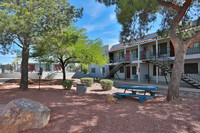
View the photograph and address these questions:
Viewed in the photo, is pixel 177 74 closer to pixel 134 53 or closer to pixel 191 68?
pixel 191 68

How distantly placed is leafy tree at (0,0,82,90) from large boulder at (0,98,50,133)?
4.32 m

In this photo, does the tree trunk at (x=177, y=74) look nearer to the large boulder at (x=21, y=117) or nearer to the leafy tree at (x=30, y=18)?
the large boulder at (x=21, y=117)

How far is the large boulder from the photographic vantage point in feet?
8.87

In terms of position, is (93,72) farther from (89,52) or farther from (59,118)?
(59,118)

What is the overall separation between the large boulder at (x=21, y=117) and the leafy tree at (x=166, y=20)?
18.6ft

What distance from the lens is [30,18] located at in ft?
19.8

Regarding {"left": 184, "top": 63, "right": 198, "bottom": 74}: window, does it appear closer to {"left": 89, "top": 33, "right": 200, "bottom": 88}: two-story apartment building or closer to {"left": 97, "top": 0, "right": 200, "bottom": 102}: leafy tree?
{"left": 89, "top": 33, "right": 200, "bottom": 88}: two-story apartment building

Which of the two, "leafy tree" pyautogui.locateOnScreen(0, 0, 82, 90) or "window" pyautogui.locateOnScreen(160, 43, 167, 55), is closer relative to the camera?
"leafy tree" pyautogui.locateOnScreen(0, 0, 82, 90)

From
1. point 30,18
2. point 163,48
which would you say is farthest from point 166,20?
point 30,18

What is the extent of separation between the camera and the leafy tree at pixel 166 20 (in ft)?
19.1

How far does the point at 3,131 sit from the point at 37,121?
69 cm

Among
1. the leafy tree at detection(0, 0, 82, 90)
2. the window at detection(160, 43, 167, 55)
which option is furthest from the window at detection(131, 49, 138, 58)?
the leafy tree at detection(0, 0, 82, 90)

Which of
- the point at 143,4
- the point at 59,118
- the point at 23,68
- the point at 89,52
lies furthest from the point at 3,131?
the point at 89,52

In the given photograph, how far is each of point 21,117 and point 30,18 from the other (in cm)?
511
